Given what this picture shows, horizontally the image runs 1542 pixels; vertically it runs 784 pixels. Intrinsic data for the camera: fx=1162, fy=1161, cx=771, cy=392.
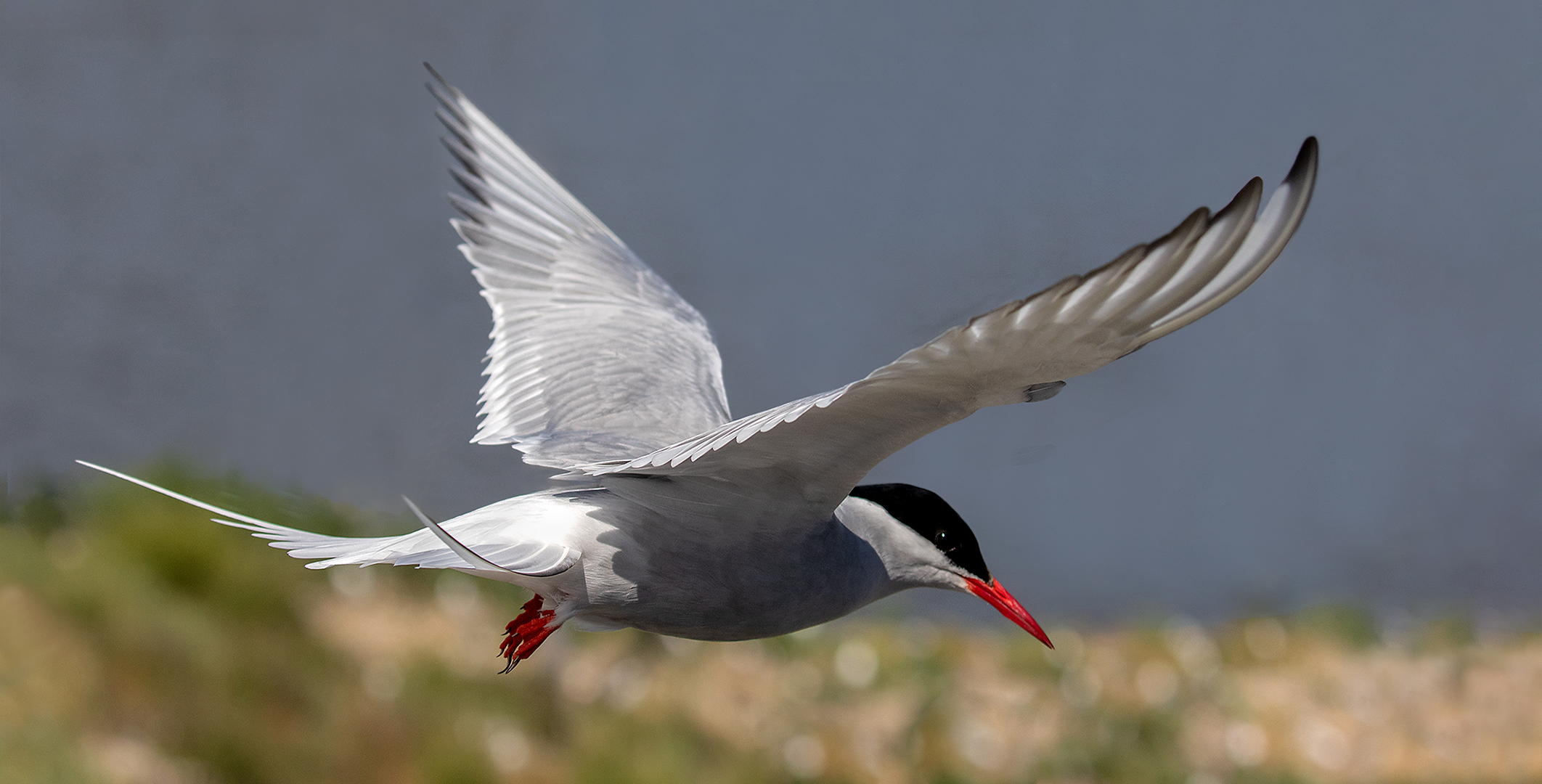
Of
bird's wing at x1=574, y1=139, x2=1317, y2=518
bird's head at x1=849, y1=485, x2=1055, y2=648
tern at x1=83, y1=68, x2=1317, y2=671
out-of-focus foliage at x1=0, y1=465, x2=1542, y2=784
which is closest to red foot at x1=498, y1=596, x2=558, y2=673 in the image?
tern at x1=83, y1=68, x2=1317, y2=671

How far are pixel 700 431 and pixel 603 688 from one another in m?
2.50

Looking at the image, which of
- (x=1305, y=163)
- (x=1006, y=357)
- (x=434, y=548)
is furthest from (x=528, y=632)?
(x=1305, y=163)

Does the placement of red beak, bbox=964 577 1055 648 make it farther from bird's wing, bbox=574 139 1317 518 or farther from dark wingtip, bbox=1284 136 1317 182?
dark wingtip, bbox=1284 136 1317 182

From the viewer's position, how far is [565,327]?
2527 millimetres

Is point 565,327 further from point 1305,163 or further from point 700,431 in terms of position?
point 1305,163

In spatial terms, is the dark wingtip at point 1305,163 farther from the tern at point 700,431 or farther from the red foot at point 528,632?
the red foot at point 528,632

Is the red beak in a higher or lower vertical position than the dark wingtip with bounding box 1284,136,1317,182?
lower

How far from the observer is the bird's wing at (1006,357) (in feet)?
3.87

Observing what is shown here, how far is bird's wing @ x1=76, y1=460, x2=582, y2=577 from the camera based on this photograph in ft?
4.97

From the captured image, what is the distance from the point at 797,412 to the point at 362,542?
0.74 meters

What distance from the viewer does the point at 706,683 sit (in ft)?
15.1

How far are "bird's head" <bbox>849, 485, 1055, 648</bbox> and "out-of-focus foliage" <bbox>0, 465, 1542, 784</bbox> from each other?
1150mm

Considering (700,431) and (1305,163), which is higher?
(1305,163)

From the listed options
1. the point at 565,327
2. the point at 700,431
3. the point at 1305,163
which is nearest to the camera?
the point at 1305,163
